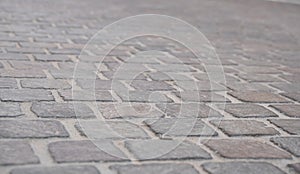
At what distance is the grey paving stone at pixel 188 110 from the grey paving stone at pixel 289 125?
0.27 meters

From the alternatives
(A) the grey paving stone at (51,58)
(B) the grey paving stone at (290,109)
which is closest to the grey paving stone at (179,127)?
(B) the grey paving stone at (290,109)

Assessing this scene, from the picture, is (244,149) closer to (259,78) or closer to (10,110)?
(10,110)

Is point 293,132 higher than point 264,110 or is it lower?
lower

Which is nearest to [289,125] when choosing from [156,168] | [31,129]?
[156,168]

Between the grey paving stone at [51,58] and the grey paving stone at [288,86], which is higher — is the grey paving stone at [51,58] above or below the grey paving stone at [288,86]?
above

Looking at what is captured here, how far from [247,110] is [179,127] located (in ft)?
1.73

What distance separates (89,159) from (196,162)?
38 cm

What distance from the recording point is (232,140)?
6.72 ft

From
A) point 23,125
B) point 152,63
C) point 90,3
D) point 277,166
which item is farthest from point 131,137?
point 90,3

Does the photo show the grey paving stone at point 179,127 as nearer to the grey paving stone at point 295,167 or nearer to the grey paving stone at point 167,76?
the grey paving stone at point 295,167

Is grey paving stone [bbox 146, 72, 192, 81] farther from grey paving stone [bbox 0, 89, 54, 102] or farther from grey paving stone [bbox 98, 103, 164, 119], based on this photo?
grey paving stone [bbox 0, 89, 54, 102]

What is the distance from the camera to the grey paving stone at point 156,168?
166cm

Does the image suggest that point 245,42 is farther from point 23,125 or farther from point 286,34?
point 23,125

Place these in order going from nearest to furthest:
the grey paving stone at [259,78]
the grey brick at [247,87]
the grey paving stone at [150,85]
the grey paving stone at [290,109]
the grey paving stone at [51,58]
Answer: the grey paving stone at [290,109]
the grey paving stone at [150,85]
the grey brick at [247,87]
the grey paving stone at [259,78]
the grey paving stone at [51,58]
